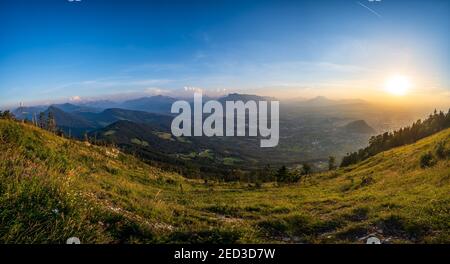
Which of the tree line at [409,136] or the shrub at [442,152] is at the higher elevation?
the shrub at [442,152]

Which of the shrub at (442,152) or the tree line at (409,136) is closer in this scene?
the shrub at (442,152)

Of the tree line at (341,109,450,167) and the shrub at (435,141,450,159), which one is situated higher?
the shrub at (435,141,450,159)

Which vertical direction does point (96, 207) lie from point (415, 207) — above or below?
A: above

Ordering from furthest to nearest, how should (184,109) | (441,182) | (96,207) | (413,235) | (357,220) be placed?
(441,182), (357,220), (413,235), (96,207), (184,109)

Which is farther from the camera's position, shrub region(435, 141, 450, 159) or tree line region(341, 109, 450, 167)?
tree line region(341, 109, 450, 167)

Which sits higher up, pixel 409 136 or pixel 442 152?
pixel 442 152

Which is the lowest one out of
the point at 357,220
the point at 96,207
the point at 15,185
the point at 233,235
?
the point at 357,220

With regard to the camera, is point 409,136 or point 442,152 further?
point 409,136
